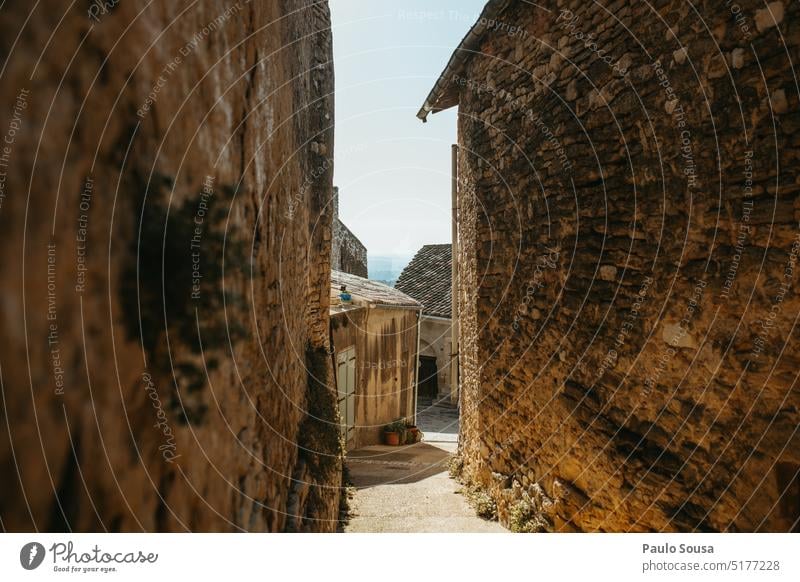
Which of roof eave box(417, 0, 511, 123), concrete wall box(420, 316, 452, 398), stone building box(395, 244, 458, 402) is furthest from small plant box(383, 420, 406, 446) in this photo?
roof eave box(417, 0, 511, 123)

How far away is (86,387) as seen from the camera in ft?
3.31

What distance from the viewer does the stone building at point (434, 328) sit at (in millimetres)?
14945

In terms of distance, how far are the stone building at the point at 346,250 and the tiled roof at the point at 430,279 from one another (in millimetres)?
2294

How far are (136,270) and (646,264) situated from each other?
2.82m

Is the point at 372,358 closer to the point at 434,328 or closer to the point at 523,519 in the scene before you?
the point at 523,519

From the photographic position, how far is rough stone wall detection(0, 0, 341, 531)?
0.88 m

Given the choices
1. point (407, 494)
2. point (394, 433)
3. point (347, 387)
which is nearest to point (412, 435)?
point (394, 433)

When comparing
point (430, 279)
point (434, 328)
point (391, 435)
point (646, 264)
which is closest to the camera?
point (646, 264)

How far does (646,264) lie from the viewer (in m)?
2.90

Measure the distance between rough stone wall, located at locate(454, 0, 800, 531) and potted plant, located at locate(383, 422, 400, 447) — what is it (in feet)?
15.7

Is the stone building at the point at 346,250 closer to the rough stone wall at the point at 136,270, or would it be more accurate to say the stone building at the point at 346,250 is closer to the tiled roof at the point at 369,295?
the tiled roof at the point at 369,295

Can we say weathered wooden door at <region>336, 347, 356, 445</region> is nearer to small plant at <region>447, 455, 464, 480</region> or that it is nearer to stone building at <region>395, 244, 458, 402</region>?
small plant at <region>447, 455, 464, 480</region>
